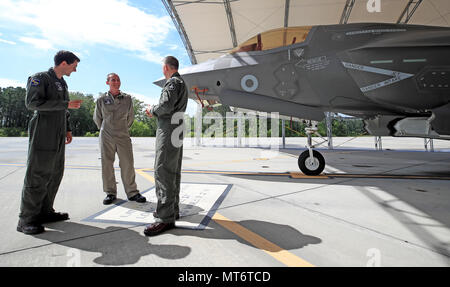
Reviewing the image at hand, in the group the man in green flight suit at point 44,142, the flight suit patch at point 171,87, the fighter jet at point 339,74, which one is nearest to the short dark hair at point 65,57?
the man in green flight suit at point 44,142

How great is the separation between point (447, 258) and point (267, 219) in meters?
1.45

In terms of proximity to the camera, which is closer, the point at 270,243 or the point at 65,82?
the point at 270,243

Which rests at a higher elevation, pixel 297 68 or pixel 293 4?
pixel 293 4

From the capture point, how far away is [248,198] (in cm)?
329

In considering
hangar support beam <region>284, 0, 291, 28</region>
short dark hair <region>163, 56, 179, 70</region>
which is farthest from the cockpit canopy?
hangar support beam <region>284, 0, 291, 28</region>

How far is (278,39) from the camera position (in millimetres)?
4805

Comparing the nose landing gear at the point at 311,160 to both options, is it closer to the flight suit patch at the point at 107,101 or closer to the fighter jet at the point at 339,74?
the fighter jet at the point at 339,74

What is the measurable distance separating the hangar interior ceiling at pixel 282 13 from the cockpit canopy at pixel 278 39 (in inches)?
316

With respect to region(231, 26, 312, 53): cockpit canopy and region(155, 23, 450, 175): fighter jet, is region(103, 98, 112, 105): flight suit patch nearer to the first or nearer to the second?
region(155, 23, 450, 175): fighter jet

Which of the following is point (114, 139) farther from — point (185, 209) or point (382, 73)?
→ point (382, 73)

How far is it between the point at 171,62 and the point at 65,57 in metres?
1.13

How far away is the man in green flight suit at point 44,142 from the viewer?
7.08ft
